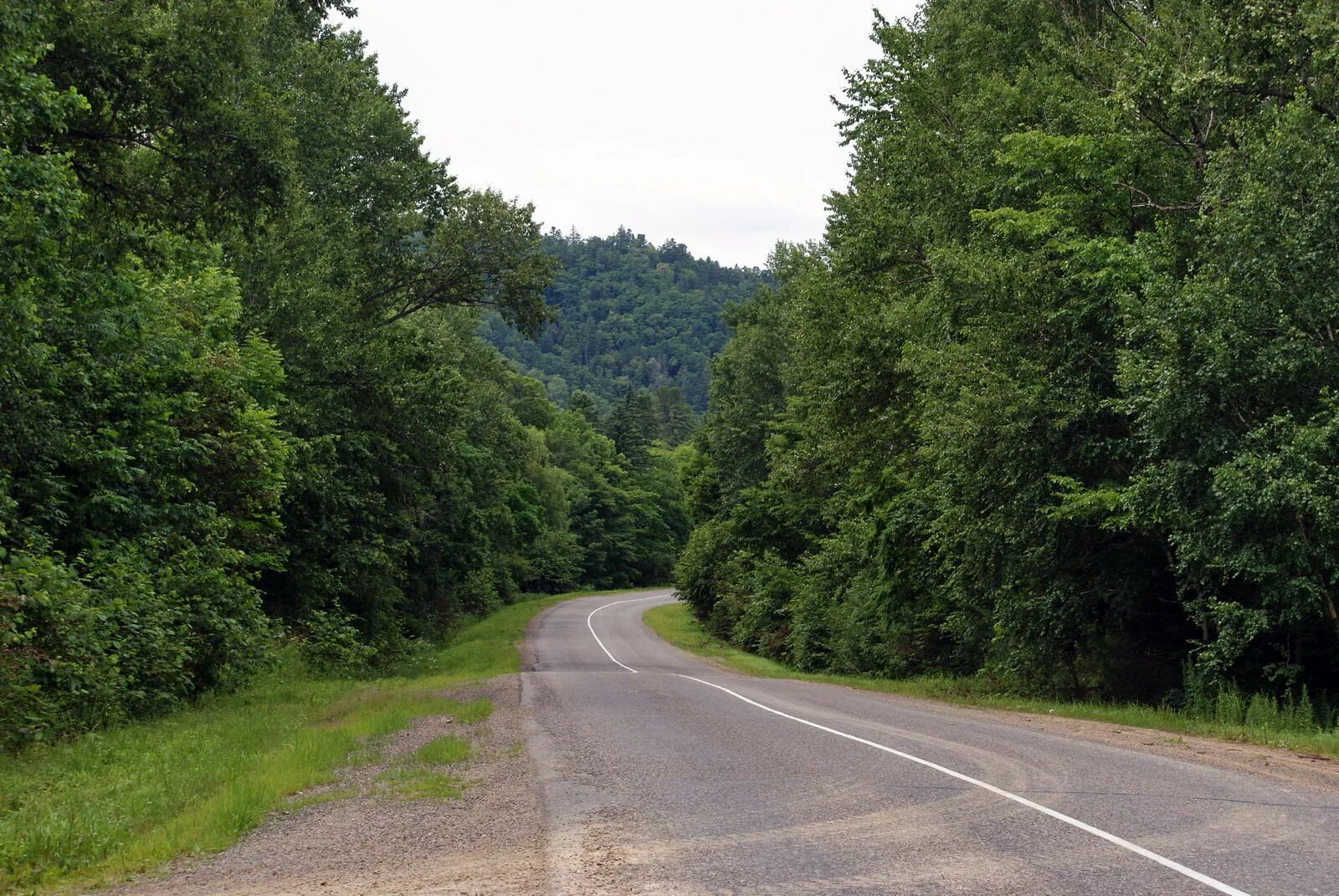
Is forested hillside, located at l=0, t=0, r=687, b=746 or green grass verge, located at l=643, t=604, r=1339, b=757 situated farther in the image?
green grass verge, located at l=643, t=604, r=1339, b=757

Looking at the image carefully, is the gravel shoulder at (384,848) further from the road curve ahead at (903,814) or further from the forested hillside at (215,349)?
the forested hillside at (215,349)

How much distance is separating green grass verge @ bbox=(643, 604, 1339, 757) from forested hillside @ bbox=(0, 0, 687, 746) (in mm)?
11600

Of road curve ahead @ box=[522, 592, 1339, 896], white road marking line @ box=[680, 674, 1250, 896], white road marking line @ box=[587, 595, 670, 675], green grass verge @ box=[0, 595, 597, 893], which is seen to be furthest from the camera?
white road marking line @ box=[587, 595, 670, 675]

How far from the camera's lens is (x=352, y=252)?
2914 cm

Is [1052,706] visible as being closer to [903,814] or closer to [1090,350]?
[1090,350]

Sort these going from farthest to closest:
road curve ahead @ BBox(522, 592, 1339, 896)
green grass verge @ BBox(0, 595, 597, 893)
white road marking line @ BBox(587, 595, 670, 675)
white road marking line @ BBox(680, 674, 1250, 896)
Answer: white road marking line @ BBox(587, 595, 670, 675)
green grass verge @ BBox(0, 595, 597, 893)
road curve ahead @ BBox(522, 592, 1339, 896)
white road marking line @ BBox(680, 674, 1250, 896)

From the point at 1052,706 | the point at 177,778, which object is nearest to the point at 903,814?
the point at 177,778

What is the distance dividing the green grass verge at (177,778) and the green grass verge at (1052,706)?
9349mm

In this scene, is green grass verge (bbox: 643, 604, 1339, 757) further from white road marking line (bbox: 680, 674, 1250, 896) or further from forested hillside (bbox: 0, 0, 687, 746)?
forested hillside (bbox: 0, 0, 687, 746)

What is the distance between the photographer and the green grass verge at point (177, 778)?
709cm

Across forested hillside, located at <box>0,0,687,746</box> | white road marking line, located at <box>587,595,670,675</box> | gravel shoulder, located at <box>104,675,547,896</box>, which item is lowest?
white road marking line, located at <box>587,595,670,675</box>

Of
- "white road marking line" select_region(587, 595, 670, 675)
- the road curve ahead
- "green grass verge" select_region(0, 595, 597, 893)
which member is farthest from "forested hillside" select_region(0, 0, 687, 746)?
the road curve ahead

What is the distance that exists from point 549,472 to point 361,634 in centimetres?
4368

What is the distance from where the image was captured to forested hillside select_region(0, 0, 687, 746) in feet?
→ 40.5
